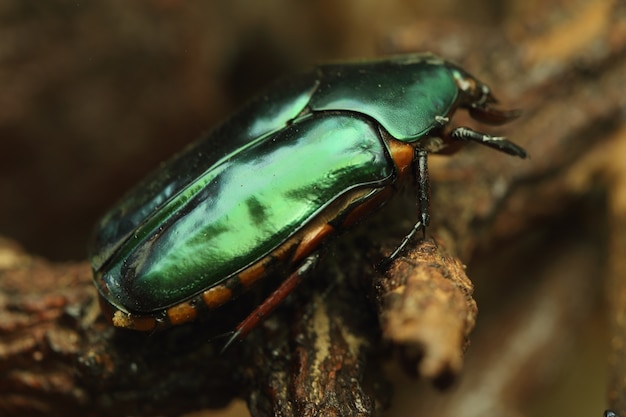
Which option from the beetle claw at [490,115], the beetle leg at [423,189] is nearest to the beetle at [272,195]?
the beetle leg at [423,189]

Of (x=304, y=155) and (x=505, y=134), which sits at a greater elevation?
(x=505, y=134)

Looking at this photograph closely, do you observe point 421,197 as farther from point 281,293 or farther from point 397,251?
point 281,293

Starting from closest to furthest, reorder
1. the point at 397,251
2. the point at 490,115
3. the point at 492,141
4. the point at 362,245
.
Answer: the point at 397,251, the point at 492,141, the point at 362,245, the point at 490,115

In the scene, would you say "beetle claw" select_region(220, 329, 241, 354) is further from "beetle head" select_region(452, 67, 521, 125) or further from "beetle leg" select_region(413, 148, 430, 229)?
"beetle head" select_region(452, 67, 521, 125)

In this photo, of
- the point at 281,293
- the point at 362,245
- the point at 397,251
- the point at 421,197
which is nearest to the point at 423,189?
the point at 421,197

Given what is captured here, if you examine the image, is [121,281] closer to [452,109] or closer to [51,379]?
[51,379]

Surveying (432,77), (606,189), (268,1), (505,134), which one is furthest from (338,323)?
(268,1)
